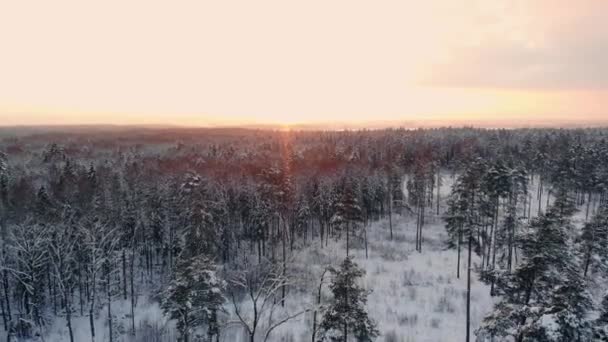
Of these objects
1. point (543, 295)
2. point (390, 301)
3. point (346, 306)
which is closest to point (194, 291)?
point (346, 306)

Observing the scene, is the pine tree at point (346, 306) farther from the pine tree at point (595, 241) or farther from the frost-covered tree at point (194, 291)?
the pine tree at point (595, 241)

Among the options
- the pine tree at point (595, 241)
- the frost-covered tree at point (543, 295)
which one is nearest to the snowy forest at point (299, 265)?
the frost-covered tree at point (543, 295)

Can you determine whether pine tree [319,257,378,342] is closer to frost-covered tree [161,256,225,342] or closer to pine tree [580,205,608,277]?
frost-covered tree [161,256,225,342]

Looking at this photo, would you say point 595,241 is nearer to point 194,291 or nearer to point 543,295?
point 543,295

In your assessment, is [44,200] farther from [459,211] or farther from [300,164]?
[300,164]

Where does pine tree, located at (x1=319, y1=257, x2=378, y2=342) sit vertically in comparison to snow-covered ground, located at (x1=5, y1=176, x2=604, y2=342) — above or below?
above

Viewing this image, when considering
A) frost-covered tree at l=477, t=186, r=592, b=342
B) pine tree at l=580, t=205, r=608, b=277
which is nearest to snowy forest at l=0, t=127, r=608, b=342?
frost-covered tree at l=477, t=186, r=592, b=342

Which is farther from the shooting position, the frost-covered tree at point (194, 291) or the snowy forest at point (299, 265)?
the frost-covered tree at point (194, 291)

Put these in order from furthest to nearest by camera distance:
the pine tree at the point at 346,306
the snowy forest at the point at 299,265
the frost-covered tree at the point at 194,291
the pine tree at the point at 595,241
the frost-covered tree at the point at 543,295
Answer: the pine tree at the point at 595,241 → the frost-covered tree at the point at 194,291 → the pine tree at the point at 346,306 → the snowy forest at the point at 299,265 → the frost-covered tree at the point at 543,295
